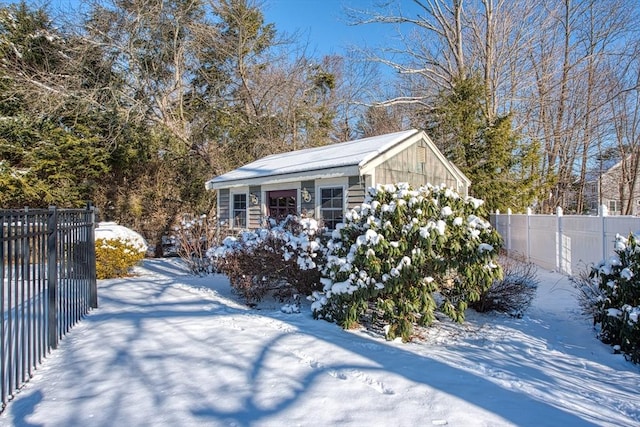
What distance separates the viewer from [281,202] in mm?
12625

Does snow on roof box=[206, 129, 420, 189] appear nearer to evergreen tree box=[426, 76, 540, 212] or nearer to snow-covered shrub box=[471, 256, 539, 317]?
snow-covered shrub box=[471, 256, 539, 317]

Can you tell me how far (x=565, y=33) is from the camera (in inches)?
844

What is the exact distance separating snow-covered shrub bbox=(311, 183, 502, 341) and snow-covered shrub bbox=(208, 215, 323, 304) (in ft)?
3.18

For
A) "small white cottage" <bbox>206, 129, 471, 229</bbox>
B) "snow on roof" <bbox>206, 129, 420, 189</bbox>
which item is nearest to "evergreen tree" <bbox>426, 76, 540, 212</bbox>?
"small white cottage" <bbox>206, 129, 471, 229</bbox>

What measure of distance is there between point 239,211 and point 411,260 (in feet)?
32.1

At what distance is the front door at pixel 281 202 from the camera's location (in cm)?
1201

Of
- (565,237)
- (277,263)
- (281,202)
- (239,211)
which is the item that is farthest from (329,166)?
(565,237)

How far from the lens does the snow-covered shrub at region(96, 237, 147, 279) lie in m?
8.88

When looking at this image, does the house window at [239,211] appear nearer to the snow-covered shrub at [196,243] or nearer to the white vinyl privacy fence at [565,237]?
the snow-covered shrub at [196,243]

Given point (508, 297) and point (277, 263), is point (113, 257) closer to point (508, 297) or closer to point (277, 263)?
point (277, 263)

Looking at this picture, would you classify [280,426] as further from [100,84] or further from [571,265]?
[100,84]

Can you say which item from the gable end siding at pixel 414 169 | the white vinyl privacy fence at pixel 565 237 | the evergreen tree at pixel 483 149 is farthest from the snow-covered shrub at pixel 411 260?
the evergreen tree at pixel 483 149

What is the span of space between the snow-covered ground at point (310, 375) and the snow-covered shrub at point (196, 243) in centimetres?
392

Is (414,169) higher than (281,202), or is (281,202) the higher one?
(414,169)
